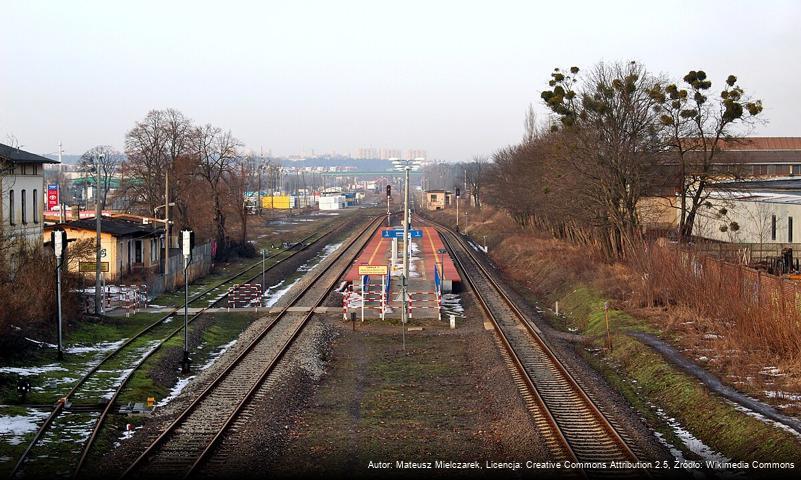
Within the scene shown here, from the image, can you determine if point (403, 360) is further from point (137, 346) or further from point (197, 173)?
point (197, 173)

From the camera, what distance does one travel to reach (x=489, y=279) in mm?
44656

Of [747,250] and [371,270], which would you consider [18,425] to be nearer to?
[371,270]

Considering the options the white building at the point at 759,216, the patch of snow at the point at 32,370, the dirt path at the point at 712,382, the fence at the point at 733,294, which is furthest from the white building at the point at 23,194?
the white building at the point at 759,216

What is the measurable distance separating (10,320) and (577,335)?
56.6ft

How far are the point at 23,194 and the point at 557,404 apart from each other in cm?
2990

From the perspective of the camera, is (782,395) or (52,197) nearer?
(782,395)

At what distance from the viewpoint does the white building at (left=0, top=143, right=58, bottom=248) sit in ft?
122

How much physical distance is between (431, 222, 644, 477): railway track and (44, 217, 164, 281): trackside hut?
18367 mm

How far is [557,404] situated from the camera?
17953 millimetres

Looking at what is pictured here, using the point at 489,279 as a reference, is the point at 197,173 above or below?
above

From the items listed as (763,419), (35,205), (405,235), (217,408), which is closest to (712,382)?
(763,419)

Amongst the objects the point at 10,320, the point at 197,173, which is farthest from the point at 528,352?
the point at 197,173

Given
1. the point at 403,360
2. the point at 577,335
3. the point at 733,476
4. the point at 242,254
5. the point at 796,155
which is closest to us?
the point at 733,476

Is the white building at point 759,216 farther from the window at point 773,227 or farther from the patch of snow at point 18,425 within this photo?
the patch of snow at point 18,425
